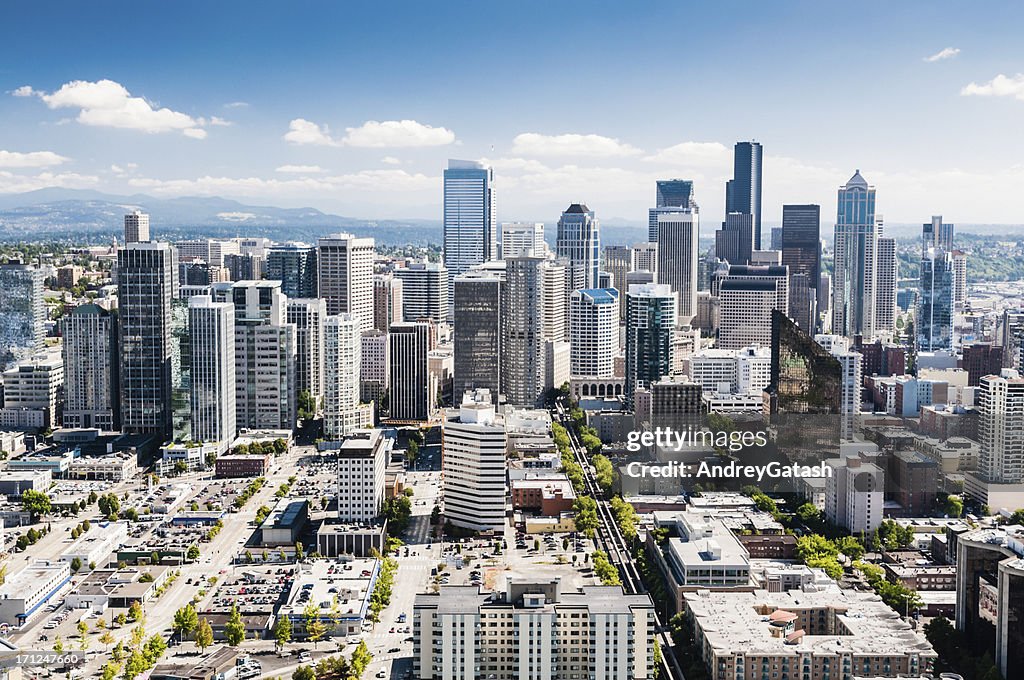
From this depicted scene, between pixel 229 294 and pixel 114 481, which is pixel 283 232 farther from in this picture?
pixel 114 481

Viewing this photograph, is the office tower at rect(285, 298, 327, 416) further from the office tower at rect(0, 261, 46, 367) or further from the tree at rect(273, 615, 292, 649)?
the tree at rect(273, 615, 292, 649)

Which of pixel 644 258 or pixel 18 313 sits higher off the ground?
pixel 644 258

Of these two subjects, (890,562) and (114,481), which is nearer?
(890,562)

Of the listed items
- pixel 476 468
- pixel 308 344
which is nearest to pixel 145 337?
pixel 308 344

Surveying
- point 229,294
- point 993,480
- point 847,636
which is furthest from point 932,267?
point 847,636

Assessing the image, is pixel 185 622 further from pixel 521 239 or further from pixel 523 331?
pixel 521 239

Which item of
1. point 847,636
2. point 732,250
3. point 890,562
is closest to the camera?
point 847,636
